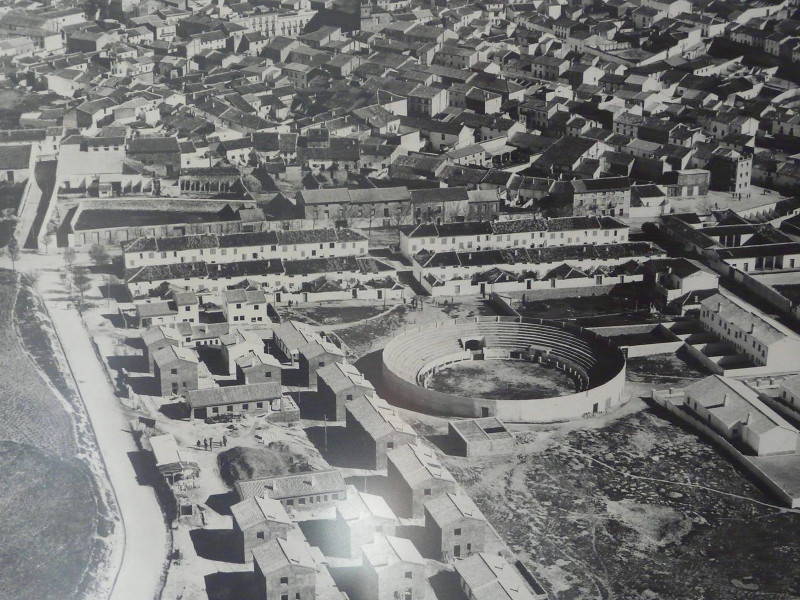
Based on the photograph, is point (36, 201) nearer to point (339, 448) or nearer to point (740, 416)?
point (339, 448)

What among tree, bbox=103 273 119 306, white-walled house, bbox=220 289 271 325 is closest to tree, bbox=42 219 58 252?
tree, bbox=103 273 119 306

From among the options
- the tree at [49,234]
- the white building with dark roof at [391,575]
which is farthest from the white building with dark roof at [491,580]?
the tree at [49,234]

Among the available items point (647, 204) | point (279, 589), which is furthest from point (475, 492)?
point (647, 204)

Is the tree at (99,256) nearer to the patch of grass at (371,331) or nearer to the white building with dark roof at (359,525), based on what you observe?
the patch of grass at (371,331)

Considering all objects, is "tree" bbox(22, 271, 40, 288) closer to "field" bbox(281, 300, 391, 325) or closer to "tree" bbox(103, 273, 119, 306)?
"tree" bbox(103, 273, 119, 306)

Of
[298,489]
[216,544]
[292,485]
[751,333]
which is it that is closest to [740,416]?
[751,333]

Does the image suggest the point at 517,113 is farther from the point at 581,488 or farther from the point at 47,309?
the point at 581,488
